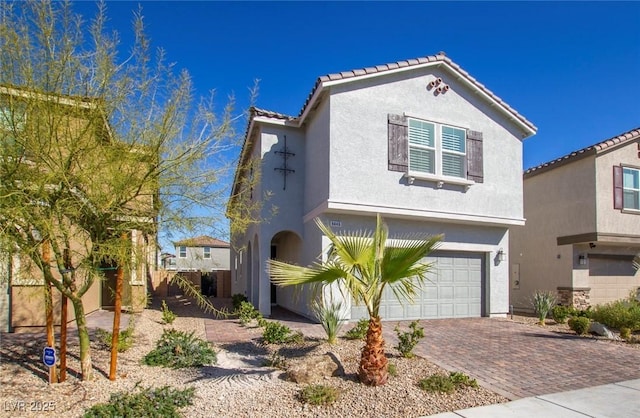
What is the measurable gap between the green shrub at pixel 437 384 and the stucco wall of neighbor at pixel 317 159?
18.9 feet

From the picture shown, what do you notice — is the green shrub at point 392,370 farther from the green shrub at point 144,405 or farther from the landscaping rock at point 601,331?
the landscaping rock at point 601,331

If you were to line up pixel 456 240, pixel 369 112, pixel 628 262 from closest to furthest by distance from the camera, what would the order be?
pixel 369 112 → pixel 456 240 → pixel 628 262

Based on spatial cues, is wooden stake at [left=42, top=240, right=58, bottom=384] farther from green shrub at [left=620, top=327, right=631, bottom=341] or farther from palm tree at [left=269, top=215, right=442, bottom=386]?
green shrub at [left=620, top=327, right=631, bottom=341]

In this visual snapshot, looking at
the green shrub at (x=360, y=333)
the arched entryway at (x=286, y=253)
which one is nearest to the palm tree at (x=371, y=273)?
the green shrub at (x=360, y=333)

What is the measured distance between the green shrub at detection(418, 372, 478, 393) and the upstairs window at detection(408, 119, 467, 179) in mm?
6642

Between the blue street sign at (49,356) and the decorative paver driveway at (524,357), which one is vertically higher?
the blue street sign at (49,356)

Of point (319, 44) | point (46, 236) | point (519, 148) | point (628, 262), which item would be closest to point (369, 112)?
point (319, 44)

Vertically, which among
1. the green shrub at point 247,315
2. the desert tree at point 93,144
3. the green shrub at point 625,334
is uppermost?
the desert tree at point 93,144

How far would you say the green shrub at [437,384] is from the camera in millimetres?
5984

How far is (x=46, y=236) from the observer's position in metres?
5.07

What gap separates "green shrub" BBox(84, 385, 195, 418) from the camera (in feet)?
15.7

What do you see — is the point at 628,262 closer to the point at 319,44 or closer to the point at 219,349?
the point at 319,44

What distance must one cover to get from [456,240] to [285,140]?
21.5 feet

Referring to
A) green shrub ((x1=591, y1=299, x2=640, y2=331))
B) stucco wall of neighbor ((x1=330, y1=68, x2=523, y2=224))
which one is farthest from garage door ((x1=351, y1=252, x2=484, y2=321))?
green shrub ((x1=591, y1=299, x2=640, y2=331))
